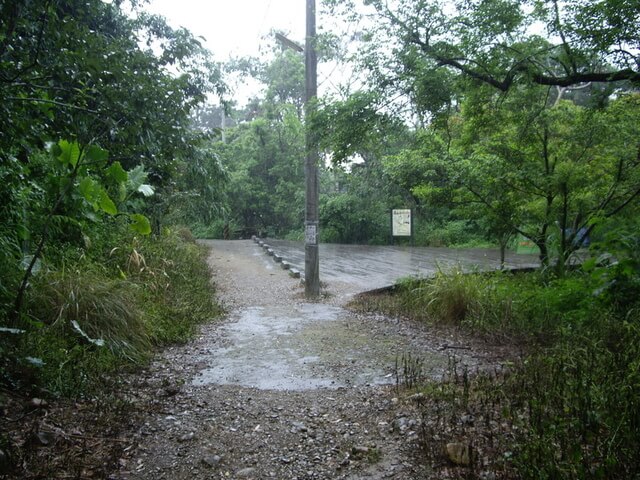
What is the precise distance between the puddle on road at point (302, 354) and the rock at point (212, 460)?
4.36ft

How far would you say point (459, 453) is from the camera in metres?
2.78

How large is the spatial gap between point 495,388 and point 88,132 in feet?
14.5

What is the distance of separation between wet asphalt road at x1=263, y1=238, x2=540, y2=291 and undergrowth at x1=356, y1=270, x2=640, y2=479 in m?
2.59

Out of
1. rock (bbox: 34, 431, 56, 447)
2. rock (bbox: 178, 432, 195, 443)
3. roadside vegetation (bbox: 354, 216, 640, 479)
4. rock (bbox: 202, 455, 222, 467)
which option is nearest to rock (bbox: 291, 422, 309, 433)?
rock (bbox: 202, 455, 222, 467)

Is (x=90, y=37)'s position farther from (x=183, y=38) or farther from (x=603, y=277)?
(x=183, y=38)

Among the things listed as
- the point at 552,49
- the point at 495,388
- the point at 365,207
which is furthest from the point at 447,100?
the point at 365,207

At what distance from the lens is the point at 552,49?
582 cm

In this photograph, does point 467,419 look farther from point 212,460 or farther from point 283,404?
point 212,460

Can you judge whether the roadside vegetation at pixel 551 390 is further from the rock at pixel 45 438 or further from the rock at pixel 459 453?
the rock at pixel 45 438

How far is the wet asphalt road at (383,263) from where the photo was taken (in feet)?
37.4

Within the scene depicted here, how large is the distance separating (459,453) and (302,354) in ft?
9.75

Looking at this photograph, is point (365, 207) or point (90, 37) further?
point (365, 207)

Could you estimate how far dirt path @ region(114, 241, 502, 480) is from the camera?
119 inches

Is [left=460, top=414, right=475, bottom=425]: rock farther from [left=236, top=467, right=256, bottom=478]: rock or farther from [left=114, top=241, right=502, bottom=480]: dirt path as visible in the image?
[left=236, top=467, right=256, bottom=478]: rock
